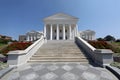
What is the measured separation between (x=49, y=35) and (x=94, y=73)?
35.6 metres

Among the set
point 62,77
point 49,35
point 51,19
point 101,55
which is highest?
point 51,19

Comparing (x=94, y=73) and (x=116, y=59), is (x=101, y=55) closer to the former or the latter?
(x=94, y=73)

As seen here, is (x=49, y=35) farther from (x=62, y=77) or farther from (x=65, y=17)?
(x=62, y=77)

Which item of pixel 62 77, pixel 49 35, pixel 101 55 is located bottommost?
pixel 62 77

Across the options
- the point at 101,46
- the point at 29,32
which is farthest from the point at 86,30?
the point at 101,46

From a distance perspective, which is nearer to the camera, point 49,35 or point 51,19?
point 51,19

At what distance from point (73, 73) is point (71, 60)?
256 cm

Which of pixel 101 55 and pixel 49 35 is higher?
pixel 49 35

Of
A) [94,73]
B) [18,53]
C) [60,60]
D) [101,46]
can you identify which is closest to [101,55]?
[94,73]

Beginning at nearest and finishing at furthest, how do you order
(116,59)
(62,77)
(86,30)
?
(62,77)
(116,59)
(86,30)

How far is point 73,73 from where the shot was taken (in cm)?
546

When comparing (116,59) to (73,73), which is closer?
(73,73)

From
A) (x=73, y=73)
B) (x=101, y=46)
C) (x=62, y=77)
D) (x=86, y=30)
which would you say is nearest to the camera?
(x=62, y=77)

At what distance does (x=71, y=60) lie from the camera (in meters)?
8.00
